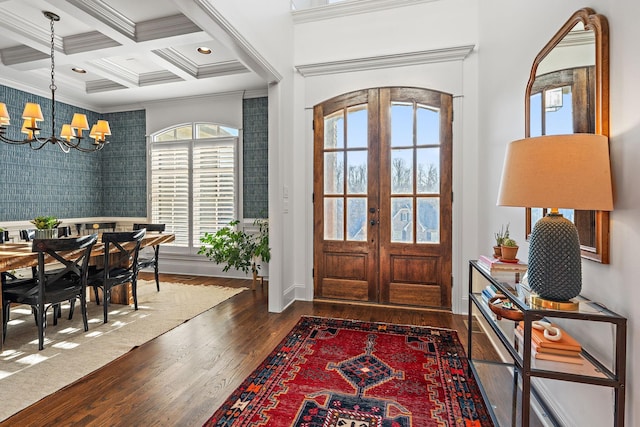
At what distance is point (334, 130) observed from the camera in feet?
12.6

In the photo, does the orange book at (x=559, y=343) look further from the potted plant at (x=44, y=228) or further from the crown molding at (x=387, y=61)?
the potted plant at (x=44, y=228)

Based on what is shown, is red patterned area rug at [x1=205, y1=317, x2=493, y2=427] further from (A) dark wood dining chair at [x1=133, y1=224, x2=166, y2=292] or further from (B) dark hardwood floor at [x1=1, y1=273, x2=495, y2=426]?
(A) dark wood dining chair at [x1=133, y1=224, x2=166, y2=292]

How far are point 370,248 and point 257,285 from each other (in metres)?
1.89

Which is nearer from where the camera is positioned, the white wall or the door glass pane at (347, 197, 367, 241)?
the white wall

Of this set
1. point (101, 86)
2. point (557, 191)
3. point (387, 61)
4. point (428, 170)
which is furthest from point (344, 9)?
point (101, 86)

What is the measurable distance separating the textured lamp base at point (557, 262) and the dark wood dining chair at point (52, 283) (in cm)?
320

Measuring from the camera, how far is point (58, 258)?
2.62 metres

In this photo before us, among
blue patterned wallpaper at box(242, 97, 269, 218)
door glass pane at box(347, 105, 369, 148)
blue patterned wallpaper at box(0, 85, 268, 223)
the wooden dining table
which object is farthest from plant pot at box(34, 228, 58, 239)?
door glass pane at box(347, 105, 369, 148)

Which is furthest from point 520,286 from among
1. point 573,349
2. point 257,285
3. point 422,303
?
point 257,285

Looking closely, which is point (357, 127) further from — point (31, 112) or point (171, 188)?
point (171, 188)

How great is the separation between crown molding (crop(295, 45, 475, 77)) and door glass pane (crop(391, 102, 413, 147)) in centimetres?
47

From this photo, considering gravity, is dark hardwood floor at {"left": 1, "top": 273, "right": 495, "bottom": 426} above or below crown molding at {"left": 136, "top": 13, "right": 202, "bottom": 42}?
below

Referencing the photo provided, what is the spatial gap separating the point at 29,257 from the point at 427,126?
3.87m

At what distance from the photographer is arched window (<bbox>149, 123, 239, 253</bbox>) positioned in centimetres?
510
